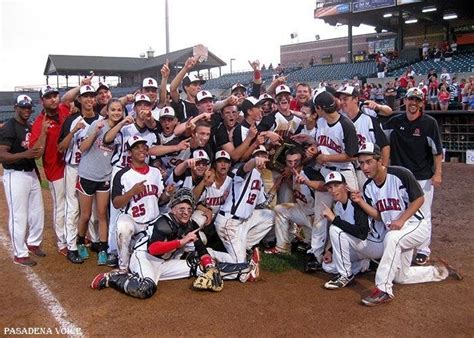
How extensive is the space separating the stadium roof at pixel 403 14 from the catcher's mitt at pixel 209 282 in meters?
26.0

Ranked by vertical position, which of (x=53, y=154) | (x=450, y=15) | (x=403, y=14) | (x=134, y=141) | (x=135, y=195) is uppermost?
(x=403, y=14)

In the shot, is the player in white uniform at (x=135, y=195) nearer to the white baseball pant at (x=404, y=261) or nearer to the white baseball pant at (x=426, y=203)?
the white baseball pant at (x=404, y=261)

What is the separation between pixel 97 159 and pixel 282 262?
8.44 ft

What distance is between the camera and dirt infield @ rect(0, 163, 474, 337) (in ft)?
11.9

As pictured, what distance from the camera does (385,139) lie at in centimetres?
509

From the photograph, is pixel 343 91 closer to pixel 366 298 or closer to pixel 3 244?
pixel 366 298

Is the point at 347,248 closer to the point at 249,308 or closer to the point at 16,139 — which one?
the point at 249,308

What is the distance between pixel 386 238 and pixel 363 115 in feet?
5.20

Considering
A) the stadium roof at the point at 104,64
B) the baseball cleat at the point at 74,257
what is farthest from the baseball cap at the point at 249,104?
the stadium roof at the point at 104,64

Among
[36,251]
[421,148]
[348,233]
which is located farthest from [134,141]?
[421,148]

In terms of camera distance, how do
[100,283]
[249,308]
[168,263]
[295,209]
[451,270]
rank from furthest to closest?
[295,209] < [168,263] < [451,270] < [100,283] < [249,308]

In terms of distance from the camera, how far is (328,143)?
196 inches

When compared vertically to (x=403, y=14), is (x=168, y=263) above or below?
below

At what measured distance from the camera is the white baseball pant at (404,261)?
13.6ft
